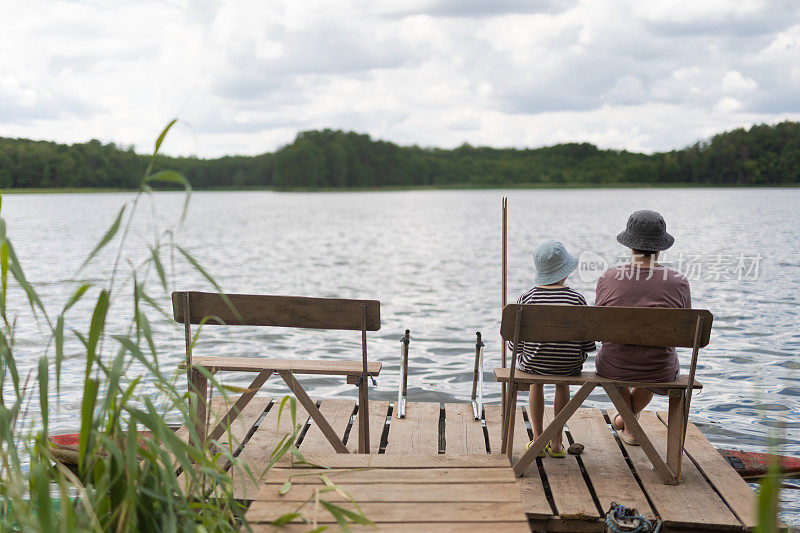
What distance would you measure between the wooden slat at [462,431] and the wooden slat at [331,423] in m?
0.69

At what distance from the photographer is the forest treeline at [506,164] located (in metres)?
64.9

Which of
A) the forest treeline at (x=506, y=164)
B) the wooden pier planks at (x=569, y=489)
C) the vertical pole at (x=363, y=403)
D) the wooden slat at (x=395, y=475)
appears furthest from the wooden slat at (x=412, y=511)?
the forest treeline at (x=506, y=164)

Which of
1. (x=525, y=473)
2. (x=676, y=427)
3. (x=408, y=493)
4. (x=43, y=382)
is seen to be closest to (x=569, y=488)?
(x=525, y=473)

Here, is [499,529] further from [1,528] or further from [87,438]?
[1,528]

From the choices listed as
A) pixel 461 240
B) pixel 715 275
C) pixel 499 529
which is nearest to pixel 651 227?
pixel 499 529

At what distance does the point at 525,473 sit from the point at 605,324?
952mm

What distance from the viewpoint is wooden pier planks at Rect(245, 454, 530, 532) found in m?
2.44

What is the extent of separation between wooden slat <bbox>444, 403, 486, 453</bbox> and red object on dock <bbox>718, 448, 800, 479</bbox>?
153 centimetres

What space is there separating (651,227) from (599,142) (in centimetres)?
7713

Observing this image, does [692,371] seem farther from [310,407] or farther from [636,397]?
[310,407]

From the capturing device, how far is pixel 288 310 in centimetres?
→ 407

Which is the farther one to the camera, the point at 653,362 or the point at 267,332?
the point at 267,332

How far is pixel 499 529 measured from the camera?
2377mm

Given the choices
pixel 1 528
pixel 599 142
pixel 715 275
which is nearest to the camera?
pixel 1 528
